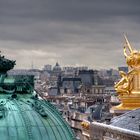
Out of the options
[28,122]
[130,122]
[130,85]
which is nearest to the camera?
[28,122]

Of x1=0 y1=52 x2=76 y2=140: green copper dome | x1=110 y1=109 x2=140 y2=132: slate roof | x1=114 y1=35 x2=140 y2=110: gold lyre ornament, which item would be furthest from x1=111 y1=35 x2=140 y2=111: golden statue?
x1=0 y1=52 x2=76 y2=140: green copper dome

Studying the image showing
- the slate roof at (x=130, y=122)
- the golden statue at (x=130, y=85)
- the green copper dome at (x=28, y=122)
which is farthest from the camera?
the golden statue at (x=130, y=85)

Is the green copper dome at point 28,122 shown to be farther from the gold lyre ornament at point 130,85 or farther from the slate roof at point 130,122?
the gold lyre ornament at point 130,85

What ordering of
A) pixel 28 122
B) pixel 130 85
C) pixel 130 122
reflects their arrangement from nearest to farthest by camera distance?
1. pixel 28 122
2. pixel 130 122
3. pixel 130 85

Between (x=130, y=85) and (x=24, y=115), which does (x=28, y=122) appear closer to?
(x=24, y=115)

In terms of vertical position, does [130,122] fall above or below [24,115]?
below

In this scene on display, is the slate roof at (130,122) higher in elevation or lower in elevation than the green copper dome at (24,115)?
lower

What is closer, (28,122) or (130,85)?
(28,122)

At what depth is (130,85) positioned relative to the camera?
35.7 metres

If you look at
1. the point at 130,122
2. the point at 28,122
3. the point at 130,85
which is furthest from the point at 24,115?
the point at 130,85

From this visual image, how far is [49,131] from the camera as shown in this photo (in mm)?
9719

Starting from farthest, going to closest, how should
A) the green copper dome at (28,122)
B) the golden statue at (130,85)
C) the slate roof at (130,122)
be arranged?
the golden statue at (130,85) < the slate roof at (130,122) < the green copper dome at (28,122)

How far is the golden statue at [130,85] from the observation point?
34.4m

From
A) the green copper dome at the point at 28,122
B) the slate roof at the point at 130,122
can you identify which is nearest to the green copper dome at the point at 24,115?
the green copper dome at the point at 28,122
